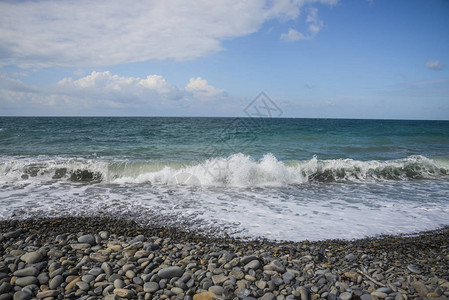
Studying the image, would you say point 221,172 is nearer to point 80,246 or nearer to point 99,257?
point 80,246

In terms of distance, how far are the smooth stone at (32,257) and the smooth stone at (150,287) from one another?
1438 millimetres

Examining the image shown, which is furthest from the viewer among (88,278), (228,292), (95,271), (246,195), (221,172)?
(221,172)

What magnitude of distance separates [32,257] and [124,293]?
4.56 feet

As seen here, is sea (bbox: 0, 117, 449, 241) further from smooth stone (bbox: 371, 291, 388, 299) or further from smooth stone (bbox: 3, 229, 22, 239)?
smooth stone (bbox: 371, 291, 388, 299)

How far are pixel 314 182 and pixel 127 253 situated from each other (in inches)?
274

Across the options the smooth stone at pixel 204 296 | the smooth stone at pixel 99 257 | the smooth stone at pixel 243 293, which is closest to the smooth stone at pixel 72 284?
the smooth stone at pixel 99 257

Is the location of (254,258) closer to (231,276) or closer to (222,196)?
(231,276)

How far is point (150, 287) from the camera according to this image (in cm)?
285

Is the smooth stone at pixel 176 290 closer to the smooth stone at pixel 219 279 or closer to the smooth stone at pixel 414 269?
the smooth stone at pixel 219 279

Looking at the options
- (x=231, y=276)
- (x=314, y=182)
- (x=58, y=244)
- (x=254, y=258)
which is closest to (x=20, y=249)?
(x=58, y=244)

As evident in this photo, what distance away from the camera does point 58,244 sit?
146 inches

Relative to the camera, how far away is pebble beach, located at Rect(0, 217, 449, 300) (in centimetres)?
278

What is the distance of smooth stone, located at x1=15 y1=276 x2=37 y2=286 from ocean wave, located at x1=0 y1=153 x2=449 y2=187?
545 cm

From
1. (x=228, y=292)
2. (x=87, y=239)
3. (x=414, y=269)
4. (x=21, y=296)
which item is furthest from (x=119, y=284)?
(x=414, y=269)
